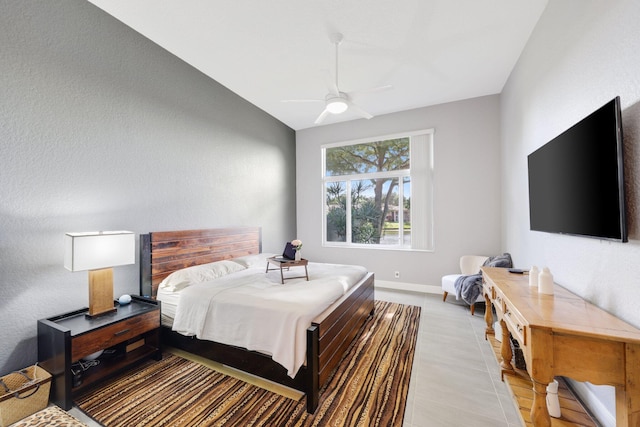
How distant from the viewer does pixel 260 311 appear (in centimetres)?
201

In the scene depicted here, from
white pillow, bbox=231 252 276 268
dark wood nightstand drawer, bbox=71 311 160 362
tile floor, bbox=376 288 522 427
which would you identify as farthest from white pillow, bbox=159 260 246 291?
A: tile floor, bbox=376 288 522 427

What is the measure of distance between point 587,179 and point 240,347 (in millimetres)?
2743

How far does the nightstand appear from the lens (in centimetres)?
175

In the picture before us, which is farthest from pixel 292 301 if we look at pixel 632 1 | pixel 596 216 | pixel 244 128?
pixel 244 128

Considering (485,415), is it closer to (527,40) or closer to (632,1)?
(632,1)

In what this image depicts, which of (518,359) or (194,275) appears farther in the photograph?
(194,275)

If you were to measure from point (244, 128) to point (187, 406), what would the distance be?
11.9 feet

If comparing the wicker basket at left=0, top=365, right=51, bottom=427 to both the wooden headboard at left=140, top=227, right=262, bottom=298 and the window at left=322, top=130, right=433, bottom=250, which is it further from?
the window at left=322, top=130, right=433, bottom=250

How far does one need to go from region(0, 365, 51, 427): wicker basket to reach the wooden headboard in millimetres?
932

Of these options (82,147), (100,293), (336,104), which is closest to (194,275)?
(100,293)

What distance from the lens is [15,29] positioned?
186 cm

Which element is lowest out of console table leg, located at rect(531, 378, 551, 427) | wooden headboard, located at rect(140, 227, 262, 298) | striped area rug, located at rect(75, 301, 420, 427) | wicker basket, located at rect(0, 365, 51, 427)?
striped area rug, located at rect(75, 301, 420, 427)

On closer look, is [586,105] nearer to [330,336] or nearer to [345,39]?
[345,39]

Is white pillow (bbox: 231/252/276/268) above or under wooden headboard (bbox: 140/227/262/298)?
under
